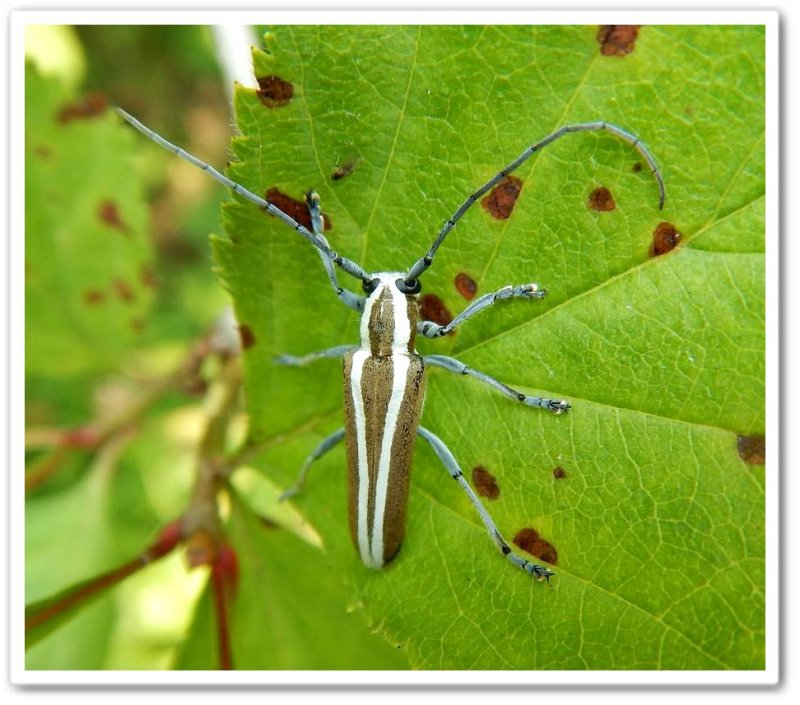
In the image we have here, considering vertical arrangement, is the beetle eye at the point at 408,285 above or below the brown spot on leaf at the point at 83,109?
below

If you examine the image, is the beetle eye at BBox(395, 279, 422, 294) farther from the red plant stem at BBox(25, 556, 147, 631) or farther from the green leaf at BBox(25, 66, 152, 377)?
the green leaf at BBox(25, 66, 152, 377)

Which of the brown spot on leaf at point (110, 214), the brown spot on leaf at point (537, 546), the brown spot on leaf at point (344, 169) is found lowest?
the brown spot on leaf at point (537, 546)

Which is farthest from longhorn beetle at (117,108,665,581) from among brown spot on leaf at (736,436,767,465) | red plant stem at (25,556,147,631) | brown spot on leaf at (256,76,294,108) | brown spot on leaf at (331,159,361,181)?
red plant stem at (25,556,147,631)

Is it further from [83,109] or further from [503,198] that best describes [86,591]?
[83,109]

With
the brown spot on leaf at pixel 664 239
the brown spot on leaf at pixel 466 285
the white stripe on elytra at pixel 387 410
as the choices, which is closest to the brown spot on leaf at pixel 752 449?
the brown spot on leaf at pixel 664 239

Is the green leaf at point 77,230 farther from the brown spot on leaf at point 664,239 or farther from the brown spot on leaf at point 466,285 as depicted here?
the brown spot on leaf at point 664,239

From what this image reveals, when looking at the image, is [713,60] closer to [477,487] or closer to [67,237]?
[477,487]
